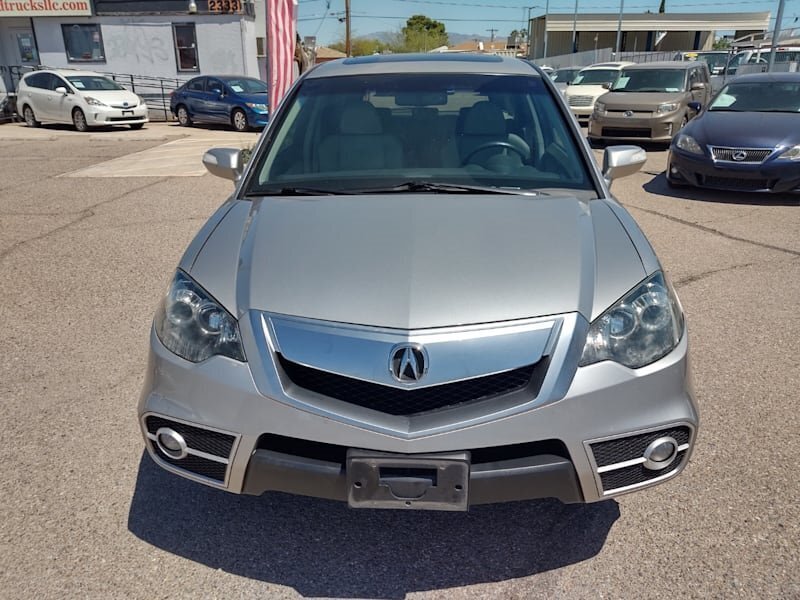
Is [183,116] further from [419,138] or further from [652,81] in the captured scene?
[419,138]

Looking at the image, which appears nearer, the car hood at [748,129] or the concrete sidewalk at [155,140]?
the car hood at [748,129]

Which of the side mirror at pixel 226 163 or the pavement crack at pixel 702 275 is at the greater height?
the side mirror at pixel 226 163

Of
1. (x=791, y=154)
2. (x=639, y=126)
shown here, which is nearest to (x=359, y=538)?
(x=791, y=154)

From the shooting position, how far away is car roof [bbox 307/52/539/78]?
3578 mm

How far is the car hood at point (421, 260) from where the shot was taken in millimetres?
2062

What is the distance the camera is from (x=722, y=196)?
862cm

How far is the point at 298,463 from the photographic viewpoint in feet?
6.53

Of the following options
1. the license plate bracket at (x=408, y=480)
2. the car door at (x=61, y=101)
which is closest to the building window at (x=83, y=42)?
the car door at (x=61, y=101)

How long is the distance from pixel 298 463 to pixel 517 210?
4.34ft

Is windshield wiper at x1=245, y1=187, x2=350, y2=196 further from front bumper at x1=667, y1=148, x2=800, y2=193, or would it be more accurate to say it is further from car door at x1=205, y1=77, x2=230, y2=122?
car door at x1=205, y1=77, x2=230, y2=122

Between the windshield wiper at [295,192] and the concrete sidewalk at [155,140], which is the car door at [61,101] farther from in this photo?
the windshield wiper at [295,192]

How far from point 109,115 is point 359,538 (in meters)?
17.5

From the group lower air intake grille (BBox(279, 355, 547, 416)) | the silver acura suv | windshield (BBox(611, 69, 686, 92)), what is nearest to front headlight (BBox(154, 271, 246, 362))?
the silver acura suv

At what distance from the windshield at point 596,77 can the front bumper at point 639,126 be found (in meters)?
6.67
